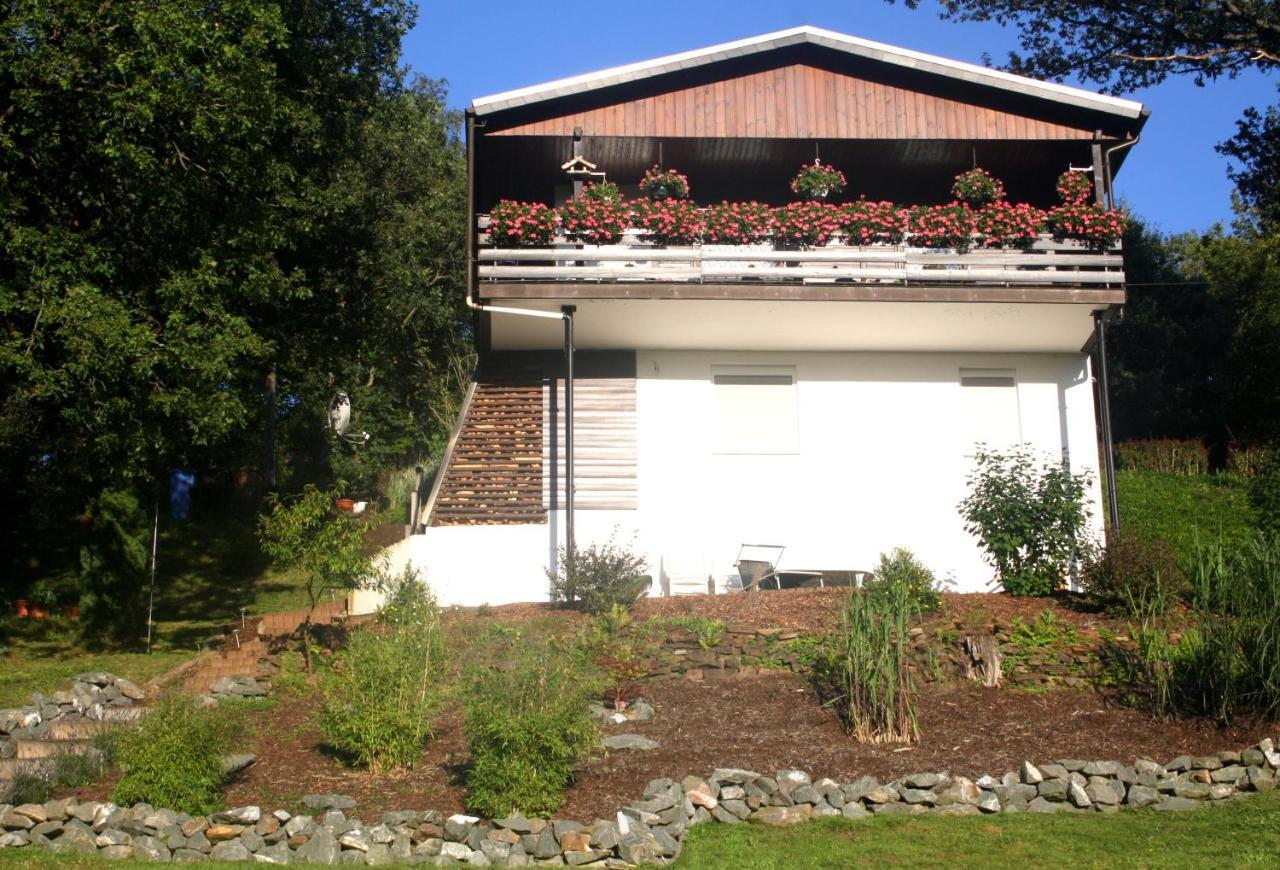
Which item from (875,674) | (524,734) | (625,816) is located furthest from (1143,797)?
(524,734)

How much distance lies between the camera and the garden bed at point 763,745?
9.36m

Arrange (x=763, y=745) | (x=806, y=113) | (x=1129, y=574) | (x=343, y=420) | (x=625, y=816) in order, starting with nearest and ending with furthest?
(x=625, y=816) → (x=763, y=745) → (x=1129, y=574) → (x=806, y=113) → (x=343, y=420)

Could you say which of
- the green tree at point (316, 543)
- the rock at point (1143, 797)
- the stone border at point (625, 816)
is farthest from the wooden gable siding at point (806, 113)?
the rock at point (1143, 797)

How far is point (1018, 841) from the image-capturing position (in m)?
8.38

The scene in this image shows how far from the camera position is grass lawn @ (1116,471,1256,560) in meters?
18.8

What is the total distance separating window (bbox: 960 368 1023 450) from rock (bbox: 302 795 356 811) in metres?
11.8

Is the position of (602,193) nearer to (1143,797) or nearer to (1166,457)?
(1143,797)

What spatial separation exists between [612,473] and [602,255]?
10.3ft

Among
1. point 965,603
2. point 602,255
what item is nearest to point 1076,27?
point 602,255

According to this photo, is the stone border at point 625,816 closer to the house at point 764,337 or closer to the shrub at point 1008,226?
the house at point 764,337

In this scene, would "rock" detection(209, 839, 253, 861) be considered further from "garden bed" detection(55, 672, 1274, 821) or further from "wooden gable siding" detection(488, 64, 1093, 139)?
"wooden gable siding" detection(488, 64, 1093, 139)

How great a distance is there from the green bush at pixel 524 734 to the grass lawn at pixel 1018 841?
3.61ft

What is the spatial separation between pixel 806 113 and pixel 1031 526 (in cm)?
733

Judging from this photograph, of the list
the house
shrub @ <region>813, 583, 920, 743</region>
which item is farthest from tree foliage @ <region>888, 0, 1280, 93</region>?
shrub @ <region>813, 583, 920, 743</region>
